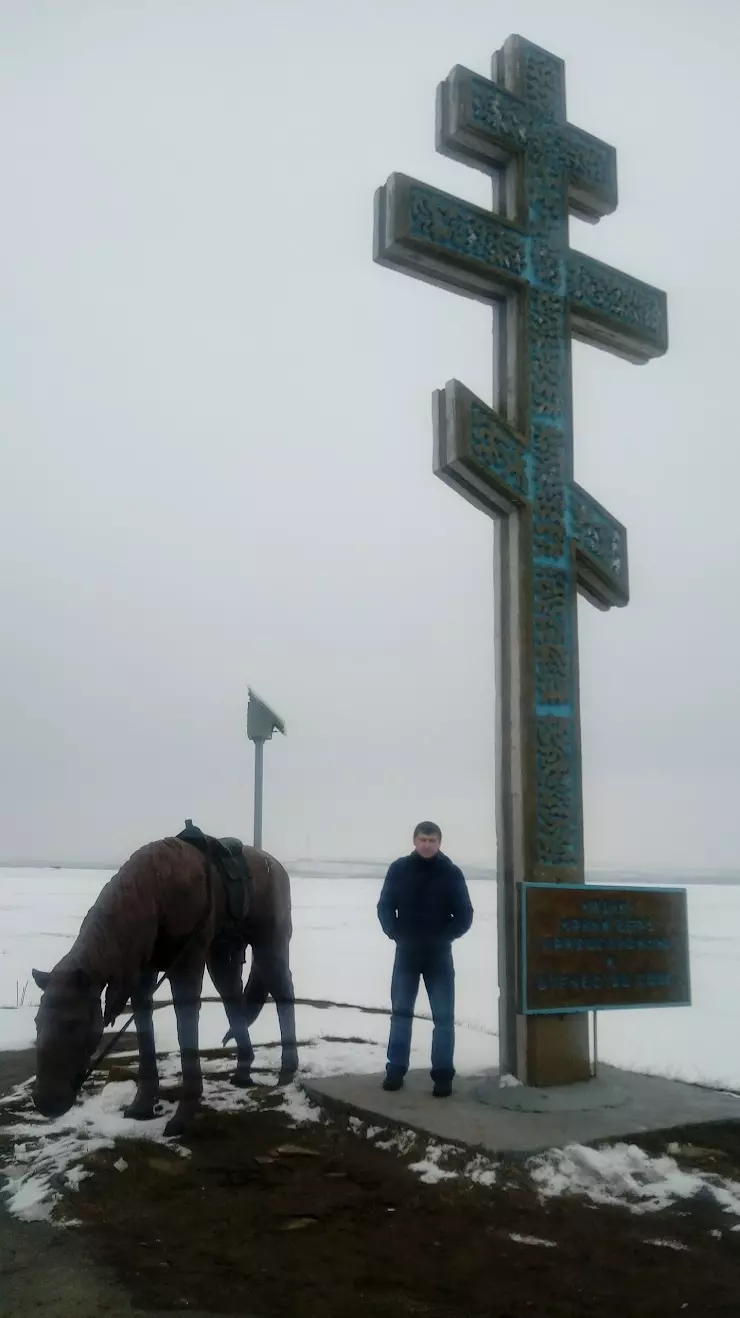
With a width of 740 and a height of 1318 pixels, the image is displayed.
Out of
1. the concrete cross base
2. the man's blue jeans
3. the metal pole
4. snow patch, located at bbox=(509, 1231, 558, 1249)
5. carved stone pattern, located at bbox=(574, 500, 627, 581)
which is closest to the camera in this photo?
snow patch, located at bbox=(509, 1231, 558, 1249)

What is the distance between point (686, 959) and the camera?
6.43m

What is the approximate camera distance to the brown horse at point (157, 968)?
500 centimetres

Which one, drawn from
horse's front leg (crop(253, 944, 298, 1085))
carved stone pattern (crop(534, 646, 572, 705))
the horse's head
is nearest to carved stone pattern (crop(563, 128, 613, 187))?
carved stone pattern (crop(534, 646, 572, 705))

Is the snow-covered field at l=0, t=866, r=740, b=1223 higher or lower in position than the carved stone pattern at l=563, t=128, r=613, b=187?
lower

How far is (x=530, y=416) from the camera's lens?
6.83 meters

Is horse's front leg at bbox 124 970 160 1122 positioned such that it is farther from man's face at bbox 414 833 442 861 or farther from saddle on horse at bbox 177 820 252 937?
man's face at bbox 414 833 442 861

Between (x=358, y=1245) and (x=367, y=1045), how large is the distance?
13.1 ft

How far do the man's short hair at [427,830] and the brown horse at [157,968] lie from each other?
1208 mm

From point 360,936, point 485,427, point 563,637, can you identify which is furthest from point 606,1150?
point 360,936

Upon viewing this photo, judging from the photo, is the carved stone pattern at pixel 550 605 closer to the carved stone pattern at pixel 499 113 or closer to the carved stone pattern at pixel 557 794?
the carved stone pattern at pixel 557 794

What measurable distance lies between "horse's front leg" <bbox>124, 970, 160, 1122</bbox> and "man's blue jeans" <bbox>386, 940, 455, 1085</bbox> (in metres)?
1.38

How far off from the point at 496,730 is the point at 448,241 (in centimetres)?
330

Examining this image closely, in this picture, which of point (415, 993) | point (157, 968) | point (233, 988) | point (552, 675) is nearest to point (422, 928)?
point (415, 993)

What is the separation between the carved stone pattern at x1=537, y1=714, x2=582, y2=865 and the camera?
6.29 metres
